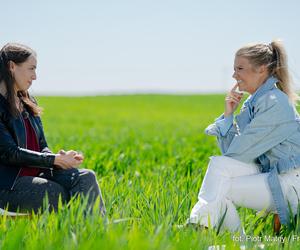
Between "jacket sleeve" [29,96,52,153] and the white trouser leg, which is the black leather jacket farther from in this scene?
the white trouser leg

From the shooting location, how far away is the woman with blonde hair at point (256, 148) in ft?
15.2

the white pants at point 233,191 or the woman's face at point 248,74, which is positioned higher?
the woman's face at point 248,74

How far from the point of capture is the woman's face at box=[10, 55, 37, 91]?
4832 mm

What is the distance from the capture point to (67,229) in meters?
3.80

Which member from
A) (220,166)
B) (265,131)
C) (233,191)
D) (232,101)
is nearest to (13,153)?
(220,166)

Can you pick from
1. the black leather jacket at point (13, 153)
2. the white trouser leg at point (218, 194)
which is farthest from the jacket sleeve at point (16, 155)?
the white trouser leg at point (218, 194)

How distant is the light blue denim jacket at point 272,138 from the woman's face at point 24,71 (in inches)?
61.3

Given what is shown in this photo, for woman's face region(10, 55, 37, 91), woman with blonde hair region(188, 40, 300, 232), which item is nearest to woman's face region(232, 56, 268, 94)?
woman with blonde hair region(188, 40, 300, 232)

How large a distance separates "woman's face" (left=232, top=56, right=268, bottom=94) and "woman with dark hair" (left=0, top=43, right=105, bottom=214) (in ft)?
4.38

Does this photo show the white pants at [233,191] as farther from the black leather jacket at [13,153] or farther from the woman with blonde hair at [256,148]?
the black leather jacket at [13,153]

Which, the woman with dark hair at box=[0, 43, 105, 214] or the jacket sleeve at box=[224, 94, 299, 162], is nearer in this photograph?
the woman with dark hair at box=[0, 43, 105, 214]

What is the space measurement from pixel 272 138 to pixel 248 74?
534 mm

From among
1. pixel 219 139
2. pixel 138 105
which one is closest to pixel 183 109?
pixel 138 105

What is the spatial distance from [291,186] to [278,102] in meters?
0.62
